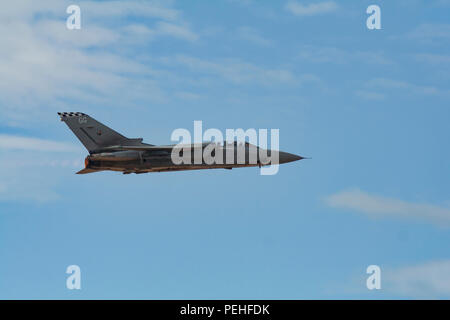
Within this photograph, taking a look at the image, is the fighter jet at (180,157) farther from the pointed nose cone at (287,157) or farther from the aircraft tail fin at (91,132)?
the aircraft tail fin at (91,132)

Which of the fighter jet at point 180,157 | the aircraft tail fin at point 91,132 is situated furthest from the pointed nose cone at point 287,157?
the aircraft tail fin at point 91,132

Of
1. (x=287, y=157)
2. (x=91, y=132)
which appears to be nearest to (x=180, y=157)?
(x=91, y=132)

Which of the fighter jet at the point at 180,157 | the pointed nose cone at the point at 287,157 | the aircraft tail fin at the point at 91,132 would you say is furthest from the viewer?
the aircraft tail fin at the point at 91,132

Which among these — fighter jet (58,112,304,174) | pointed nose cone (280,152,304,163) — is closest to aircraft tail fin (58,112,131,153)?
fighter jet (58,112,304,174)

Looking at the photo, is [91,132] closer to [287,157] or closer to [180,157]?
[180,157]

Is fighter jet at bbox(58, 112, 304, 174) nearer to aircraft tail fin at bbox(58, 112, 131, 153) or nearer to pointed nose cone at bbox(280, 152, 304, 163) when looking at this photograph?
pointed nose cone at bbox(280, 152, 304, 163)

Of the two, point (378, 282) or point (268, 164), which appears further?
point (268, 164)

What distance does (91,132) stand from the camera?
70062 millimetres

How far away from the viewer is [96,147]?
69.6 m

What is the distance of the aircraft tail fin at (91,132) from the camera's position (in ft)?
229
